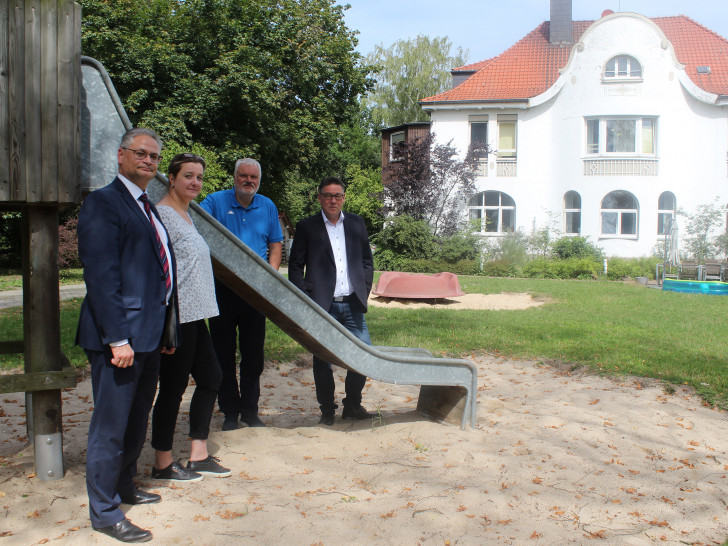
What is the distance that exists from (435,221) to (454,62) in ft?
71.5

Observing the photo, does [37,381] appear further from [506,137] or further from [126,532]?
[506,137]

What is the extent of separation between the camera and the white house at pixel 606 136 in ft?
89.9

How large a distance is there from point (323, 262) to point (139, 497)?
2.26m

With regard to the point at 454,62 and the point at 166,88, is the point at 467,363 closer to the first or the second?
the point at 166,88

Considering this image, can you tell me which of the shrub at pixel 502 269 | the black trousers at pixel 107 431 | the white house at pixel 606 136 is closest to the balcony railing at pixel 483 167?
the white house at pixel 606 136

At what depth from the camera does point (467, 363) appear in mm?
5227

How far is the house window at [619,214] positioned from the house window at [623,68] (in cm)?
458

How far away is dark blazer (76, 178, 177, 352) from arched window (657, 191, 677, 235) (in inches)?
1083

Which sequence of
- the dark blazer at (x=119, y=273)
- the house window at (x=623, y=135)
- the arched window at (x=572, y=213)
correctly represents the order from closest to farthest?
the dark blazer at (x=119, y=273), the house window at (x=623, y=135), the arched window at (x=572, y=213)

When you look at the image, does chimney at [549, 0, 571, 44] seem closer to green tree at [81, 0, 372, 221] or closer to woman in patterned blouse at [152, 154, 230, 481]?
green tree at [81, 0, 372, 221]

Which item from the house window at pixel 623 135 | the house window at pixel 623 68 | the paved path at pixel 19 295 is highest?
the house window at pixel 623 68

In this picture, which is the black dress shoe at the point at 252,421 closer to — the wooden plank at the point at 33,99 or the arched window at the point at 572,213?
the wooden plank at the point at 33,99

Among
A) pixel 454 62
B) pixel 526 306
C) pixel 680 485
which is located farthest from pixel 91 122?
pixel 454 62

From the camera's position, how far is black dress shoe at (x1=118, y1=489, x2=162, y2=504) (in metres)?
3.70
